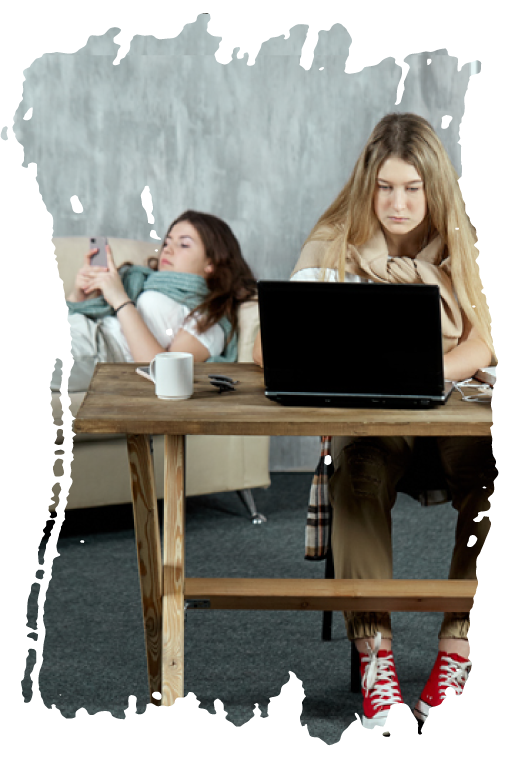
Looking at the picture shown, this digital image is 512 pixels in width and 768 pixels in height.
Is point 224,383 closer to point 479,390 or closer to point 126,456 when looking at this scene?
point 479,390

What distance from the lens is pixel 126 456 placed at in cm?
274

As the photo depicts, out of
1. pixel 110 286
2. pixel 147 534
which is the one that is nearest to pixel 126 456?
pixel 110 286

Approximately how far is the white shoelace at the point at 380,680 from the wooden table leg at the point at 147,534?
363 millimetres

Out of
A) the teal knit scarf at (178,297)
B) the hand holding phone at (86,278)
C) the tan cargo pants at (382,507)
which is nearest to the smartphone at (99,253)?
the hand holding phone at (86,278)

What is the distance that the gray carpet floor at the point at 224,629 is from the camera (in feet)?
5.82

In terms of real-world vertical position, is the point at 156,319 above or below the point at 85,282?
below

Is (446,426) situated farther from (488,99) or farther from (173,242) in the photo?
(173,242)

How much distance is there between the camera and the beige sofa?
2672mm

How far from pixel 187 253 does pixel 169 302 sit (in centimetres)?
17

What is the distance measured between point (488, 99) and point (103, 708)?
122cm

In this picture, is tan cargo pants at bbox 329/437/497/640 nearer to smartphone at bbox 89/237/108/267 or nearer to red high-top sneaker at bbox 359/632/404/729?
red high-top sneaker at bbox 359/632/404/729

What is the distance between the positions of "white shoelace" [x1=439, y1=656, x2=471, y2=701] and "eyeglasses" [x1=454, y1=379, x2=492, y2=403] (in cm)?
46

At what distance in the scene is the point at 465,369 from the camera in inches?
65.0

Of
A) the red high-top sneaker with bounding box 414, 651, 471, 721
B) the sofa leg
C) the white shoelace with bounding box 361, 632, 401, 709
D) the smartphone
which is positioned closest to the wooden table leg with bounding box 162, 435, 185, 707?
the white shoelace with bounding box 361, 632, 401, 709
